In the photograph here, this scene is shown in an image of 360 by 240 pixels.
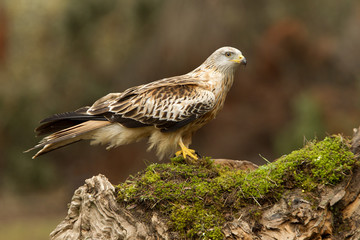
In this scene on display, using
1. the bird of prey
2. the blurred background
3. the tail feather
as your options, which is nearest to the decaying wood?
the tail feather

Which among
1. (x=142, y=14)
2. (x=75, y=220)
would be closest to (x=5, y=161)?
(x=142, y=14)

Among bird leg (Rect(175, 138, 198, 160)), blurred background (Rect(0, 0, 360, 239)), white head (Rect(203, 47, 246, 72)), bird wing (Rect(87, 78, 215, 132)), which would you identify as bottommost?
blurred background (Rect(0, 0, 360, 239))

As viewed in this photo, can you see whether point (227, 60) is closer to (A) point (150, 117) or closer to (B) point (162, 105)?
(B) point (162, 105)

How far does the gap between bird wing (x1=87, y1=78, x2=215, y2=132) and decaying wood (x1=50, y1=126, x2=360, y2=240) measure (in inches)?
69.9

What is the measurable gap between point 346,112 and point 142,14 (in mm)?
10272

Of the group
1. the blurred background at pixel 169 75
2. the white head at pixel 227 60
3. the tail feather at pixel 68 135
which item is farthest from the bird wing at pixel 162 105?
the blurred background at pixel 169 75

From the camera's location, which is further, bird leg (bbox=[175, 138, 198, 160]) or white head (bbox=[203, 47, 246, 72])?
white head (bbox=[203, 47, 246, 72])

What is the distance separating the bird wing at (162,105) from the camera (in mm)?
7816

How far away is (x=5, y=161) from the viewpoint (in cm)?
2050

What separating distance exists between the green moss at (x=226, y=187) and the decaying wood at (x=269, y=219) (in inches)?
4.4

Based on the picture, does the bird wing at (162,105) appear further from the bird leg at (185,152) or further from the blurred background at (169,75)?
the blurred background at (169,75)

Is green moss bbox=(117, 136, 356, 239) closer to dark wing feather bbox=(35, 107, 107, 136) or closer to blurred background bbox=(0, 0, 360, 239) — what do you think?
dark wing feather bbox=(35, 107, 107, 136)

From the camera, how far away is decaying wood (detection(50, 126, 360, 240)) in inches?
226

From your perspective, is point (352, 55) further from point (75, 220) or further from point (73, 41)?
point (75, 220)
